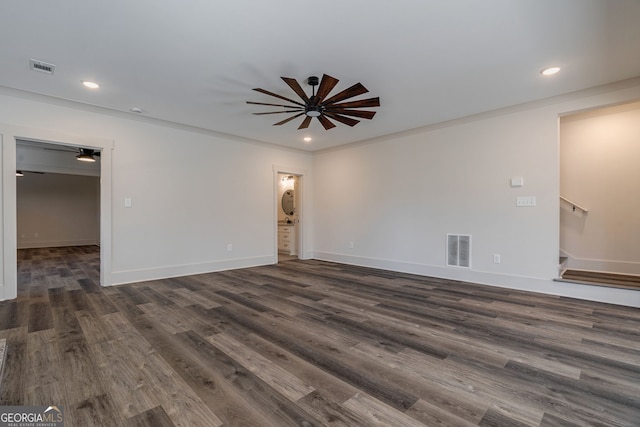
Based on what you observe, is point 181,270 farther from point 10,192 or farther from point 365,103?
point 365,103

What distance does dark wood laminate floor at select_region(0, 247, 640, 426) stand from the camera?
160 cm

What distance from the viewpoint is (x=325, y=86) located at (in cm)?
280

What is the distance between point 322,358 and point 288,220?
612 centimetres

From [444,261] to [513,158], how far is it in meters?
1.89

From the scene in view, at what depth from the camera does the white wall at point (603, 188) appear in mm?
4324

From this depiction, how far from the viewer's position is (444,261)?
16.1ft

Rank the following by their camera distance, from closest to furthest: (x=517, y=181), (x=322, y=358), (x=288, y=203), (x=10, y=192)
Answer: (x=322, y=358) → (x=10, y=192) → (x=517, y=181) → (x=288, y=203)

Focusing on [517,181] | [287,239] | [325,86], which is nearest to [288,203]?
[287,239]

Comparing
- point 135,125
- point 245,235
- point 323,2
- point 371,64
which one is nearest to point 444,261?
point 371,64

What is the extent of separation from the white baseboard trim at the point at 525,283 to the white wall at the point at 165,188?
2739 mm

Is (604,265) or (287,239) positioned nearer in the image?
(604,265)

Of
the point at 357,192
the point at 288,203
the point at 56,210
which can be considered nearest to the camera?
the point at 357,192

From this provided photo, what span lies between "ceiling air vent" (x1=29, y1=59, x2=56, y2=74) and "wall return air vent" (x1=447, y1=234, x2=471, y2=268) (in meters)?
5.67

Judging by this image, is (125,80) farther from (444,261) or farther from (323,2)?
(444,261)
